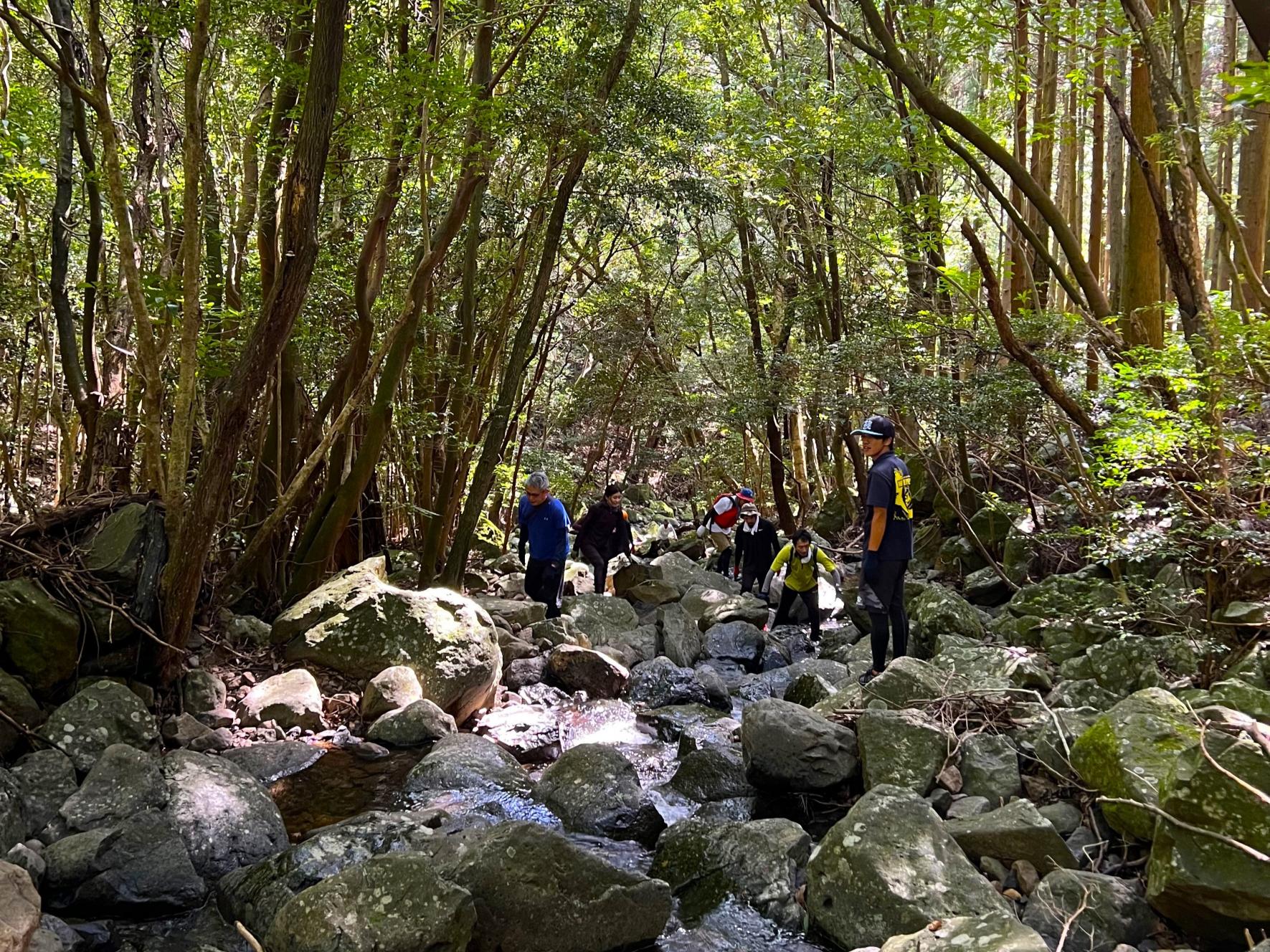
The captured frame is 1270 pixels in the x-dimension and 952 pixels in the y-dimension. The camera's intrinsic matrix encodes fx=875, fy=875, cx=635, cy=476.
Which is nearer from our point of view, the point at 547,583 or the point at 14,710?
the point at 14,710

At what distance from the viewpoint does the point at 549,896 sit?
12.5ft

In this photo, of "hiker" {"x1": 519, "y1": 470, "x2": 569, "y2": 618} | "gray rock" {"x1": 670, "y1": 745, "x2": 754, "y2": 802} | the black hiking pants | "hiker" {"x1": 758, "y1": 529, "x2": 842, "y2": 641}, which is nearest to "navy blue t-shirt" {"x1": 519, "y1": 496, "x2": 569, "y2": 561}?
"hiker" {"x1": 519, "y1": 470, "x2": 569, "y2": 618}

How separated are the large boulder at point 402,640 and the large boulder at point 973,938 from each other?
432 centimetres

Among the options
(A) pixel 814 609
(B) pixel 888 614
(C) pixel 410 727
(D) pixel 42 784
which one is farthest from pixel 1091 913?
(A) pixel 814 609

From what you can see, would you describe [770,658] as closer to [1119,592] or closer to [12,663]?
[1119,592]

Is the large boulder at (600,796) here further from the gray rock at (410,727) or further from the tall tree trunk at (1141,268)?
the tall tree trunk at (1141,268)

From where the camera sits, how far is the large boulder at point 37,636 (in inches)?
212

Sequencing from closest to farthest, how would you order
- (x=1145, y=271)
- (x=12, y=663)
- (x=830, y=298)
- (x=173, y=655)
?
(x=12, y=663) < (x=173, y=655) < (x=1145, y=271) < (x=830, y=298)

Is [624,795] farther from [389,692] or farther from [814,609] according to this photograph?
[814,609]

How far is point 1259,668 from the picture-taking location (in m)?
4.77

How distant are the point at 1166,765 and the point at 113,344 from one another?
329 inches

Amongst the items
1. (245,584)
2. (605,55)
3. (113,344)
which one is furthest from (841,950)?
(605,55)

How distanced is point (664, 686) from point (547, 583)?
249 cm

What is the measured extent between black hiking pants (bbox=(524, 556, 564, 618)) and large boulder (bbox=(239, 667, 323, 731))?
3.52 metres
